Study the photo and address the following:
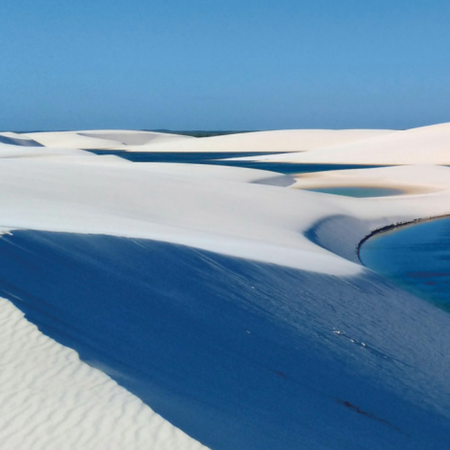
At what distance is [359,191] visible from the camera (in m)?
26.8

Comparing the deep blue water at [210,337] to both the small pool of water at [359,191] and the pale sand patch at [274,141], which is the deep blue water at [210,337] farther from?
the pale sand patch at [274,141]

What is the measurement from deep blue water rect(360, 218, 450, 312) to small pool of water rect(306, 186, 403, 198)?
6.51 meters

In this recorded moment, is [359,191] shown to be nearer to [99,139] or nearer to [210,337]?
[210,337]

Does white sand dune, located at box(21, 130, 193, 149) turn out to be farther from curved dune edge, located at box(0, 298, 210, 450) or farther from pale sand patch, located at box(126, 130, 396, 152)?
curved dune edge, located at box(0, 298, 210, 450)

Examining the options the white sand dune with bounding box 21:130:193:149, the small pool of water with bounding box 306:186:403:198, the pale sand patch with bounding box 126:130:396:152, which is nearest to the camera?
the small pool of water with bounding box 306:186:403:198

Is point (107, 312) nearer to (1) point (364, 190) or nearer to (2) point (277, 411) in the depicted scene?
(2) point (277, 411)

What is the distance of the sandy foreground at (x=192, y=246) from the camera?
11.5 feet

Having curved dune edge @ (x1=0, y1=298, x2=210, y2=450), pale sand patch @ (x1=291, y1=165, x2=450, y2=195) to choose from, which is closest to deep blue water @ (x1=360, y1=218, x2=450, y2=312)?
curved dune edge @ (x1=0, y1=298, x2=210, y2=450)

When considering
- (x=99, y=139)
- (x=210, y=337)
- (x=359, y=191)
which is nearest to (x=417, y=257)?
(x=210, y=337)

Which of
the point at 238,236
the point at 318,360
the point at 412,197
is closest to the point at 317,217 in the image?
the point at 238,236

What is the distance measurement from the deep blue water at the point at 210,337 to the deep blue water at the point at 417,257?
2.87 metres

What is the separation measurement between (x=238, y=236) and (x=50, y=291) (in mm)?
7029

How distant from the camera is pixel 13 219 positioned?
9.00 meters

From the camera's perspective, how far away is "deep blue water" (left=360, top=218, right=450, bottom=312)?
11.2m
